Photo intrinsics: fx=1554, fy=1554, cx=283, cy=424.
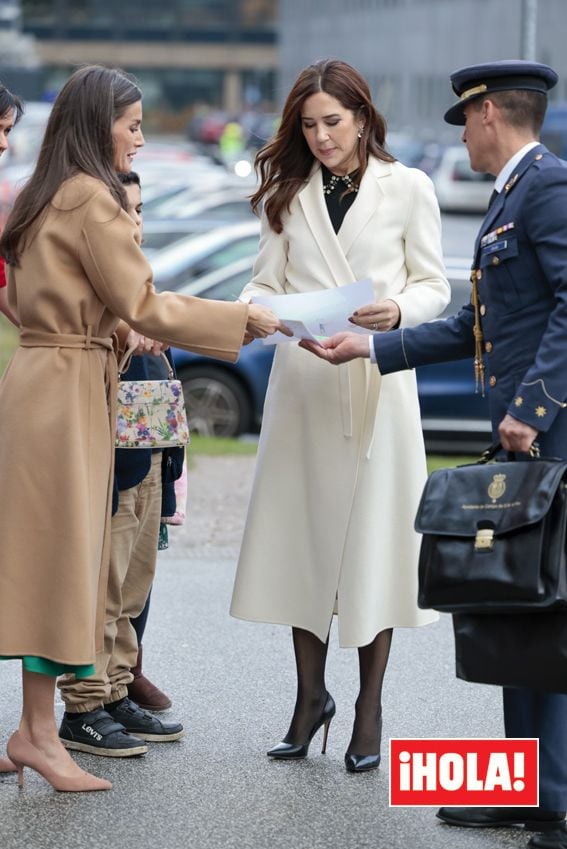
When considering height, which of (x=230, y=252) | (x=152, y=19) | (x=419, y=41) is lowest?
(x=230, y=252)

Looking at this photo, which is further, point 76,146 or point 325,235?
point 325,235

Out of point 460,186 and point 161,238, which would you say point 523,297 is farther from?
point 460,186

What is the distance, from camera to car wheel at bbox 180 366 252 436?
11938 mm

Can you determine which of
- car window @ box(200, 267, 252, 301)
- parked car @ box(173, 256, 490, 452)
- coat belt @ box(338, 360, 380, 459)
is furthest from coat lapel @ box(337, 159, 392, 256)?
car window @ box(200, 267, 252, 301)

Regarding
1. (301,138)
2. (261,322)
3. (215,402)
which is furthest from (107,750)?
(215,402)

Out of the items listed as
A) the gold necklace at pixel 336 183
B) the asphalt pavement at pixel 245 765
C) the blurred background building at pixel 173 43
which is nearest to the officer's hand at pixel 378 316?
the gold necklace at pixel 336 183

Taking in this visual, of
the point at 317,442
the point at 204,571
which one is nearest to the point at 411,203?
the point at 317,442

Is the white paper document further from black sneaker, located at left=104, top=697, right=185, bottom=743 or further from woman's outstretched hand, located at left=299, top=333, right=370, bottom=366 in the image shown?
black sneaker, located at left=104, top=697, right=185, bottom=743

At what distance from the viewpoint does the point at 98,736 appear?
516 centimetres

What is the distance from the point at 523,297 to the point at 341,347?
0.76 m

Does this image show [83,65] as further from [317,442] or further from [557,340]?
[557,340]

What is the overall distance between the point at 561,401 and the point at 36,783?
2.03 m

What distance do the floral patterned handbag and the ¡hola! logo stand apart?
132cm

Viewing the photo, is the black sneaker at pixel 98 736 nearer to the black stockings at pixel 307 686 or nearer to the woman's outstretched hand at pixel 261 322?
the black stockings at pixel 307 686
